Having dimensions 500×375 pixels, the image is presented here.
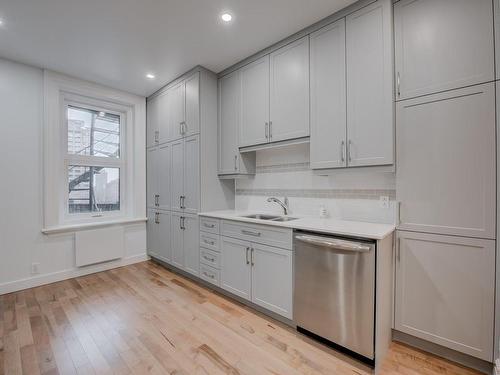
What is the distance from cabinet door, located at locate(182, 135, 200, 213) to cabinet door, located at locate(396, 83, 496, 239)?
216 centimetres

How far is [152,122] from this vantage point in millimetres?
3871

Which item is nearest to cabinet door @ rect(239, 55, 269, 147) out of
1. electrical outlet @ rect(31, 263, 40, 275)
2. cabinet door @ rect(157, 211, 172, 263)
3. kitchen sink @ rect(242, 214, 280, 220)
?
kitchen sink @ rect(242, 214, 280, 220)

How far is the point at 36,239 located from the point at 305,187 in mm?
3393

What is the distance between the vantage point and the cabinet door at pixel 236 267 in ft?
7.87

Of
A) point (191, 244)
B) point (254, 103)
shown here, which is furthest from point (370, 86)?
point (191, 244)

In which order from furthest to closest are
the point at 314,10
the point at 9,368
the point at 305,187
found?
the point at 305,187
the point at 314,10
the point at 9,368

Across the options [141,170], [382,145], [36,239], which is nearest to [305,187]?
[382,145]

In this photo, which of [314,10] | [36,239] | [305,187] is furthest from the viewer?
[36,239]

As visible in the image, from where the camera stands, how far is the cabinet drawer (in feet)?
8.91

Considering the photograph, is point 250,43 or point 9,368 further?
point 250,43

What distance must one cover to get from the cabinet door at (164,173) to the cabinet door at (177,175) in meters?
0.10

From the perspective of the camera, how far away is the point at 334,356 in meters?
1.74

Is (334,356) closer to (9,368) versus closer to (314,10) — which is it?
(9,368)

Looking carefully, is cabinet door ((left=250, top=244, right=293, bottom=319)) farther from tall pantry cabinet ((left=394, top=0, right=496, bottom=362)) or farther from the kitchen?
tall pantry cabinet ((left=394, top=0, right=496, bottom=362))
